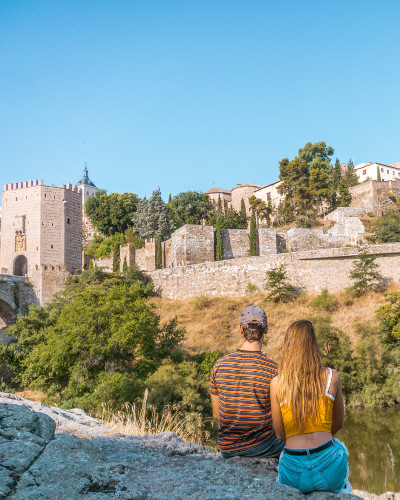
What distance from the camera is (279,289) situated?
24.8m

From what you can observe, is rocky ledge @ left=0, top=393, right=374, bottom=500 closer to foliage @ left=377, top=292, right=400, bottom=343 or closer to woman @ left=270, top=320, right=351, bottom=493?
woman @ left=270, top=320, right=351, bottom=493

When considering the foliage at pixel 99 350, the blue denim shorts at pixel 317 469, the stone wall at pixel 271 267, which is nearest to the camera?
the blue denim shorts at pixel 317 469

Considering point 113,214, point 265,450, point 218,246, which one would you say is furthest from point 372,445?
point 113,214

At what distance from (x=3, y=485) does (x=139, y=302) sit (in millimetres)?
14828

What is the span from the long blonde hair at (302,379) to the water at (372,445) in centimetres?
671

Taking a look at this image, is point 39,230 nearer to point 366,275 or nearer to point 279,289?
point 279,289

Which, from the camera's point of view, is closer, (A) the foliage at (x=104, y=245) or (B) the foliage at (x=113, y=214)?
(A) the foliage at (x=104, y=245)

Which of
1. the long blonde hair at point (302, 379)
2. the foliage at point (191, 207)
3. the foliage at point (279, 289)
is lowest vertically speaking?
the long blonde hair at point (302, 379)

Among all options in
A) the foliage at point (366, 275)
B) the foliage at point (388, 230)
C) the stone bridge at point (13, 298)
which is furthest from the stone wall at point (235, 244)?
the stone bridge at point (13, 298)

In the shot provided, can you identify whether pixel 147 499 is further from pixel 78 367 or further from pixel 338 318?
pixel 338 318

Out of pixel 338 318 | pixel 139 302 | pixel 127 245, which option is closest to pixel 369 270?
pixel 338 318

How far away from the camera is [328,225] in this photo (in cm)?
3544

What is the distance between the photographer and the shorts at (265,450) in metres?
2.88

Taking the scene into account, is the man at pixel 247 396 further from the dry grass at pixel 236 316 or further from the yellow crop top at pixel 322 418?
the dry grass at pixel 236 316
